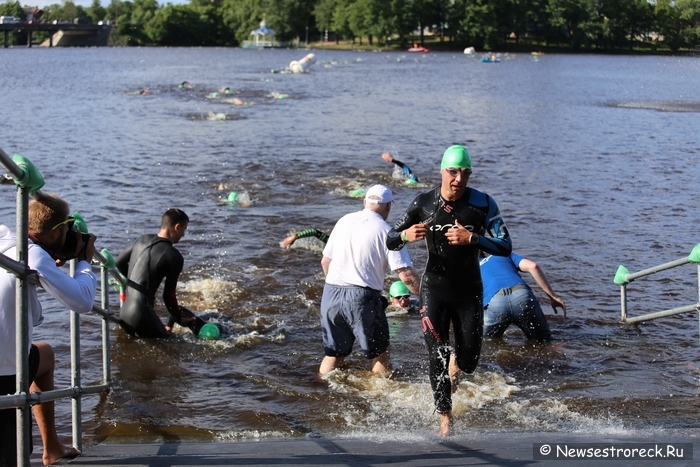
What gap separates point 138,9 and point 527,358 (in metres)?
170

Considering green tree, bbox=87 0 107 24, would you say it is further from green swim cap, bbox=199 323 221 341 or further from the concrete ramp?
green swim cap, bbox=199 323 221 341

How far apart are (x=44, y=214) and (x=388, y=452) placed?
243cm

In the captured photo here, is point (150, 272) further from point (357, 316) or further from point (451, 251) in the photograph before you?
point (451, 251)

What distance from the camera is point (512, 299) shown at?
27.3ft

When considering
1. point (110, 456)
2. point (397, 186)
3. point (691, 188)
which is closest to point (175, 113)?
point (397, 186)

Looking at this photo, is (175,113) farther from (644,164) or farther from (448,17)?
(448,17)

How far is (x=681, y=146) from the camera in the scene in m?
26.3

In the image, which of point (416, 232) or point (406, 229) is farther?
point (406, 229)

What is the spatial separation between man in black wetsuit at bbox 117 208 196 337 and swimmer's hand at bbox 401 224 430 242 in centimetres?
310

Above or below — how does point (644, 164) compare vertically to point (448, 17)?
below

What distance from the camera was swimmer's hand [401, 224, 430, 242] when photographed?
225 inches

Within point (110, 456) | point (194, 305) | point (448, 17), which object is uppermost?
point (448, 17)

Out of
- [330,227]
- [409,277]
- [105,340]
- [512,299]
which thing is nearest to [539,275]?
[512,299]

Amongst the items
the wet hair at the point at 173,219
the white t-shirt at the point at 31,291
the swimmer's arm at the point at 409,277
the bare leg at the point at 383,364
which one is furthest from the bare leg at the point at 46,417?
the wet hair at the point at 173,219
